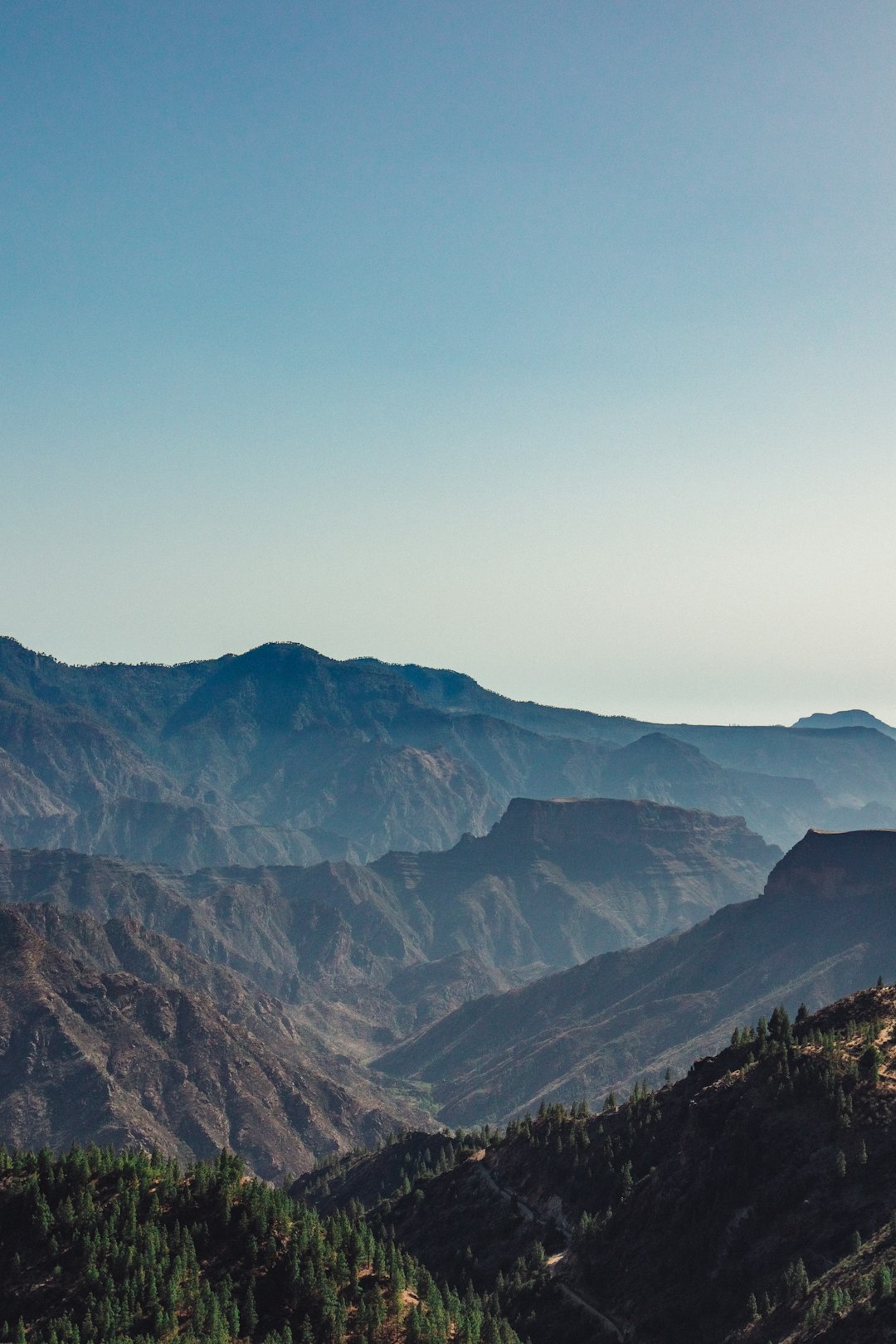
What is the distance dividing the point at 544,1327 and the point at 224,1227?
90.5ft

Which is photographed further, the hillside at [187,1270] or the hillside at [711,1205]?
the hillside at [711,1205]

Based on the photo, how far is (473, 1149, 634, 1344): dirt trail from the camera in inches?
3787

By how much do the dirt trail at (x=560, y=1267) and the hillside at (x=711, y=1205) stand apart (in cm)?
21

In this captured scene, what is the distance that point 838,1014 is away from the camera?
395 feet

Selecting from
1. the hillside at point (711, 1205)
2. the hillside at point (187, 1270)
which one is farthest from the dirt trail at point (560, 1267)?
the hillside at point (187, 1270)

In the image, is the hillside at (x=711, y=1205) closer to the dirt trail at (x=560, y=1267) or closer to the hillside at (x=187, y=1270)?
the dirt trail at (x=560, y=1267)

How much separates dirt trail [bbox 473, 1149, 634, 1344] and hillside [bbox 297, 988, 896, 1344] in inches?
8.2

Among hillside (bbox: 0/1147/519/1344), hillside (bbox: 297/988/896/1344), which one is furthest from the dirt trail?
hillside (bbox: 0/1147/519/1344)

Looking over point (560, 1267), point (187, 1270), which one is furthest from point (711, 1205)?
point (187, 1270)

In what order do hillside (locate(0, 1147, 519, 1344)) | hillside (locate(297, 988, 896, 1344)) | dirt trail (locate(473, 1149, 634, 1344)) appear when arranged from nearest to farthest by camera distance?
hillside (locate(0, 1147, 519, 1344)), hillside (locate(297, 988, 896, 1344)), dirt trail (locate(473, 1149, 634, 1344))

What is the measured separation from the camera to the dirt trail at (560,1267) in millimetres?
96188

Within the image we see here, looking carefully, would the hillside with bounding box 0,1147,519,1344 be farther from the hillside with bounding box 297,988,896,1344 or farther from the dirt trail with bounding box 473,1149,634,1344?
the hillside with bounding box 297,988,896,1344

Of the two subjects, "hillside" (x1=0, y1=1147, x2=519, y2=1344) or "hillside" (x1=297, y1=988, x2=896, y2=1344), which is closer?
"hillside" (x1=0, y1=1147, x2=519, y2=1344)

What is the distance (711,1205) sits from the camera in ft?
335
